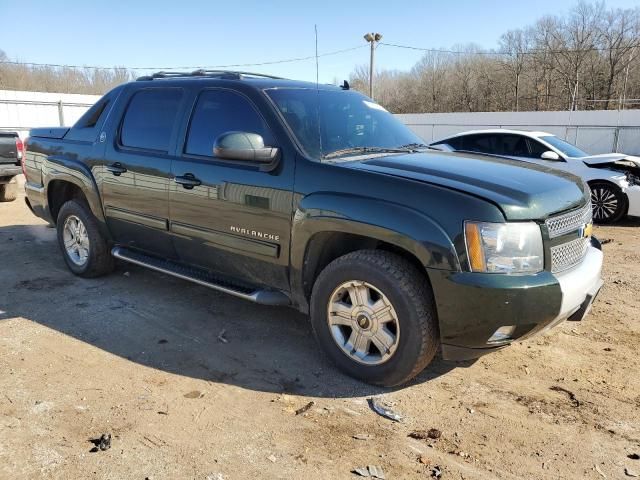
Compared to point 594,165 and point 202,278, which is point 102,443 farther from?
point 594,165

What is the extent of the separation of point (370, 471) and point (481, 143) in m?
8.34

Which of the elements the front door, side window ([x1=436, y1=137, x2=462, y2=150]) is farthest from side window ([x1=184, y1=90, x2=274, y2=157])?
side window ([x1=436, y1=137, x2=462, y2=150])

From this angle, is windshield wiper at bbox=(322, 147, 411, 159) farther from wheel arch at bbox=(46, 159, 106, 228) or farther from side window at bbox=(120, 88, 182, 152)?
wheel arch at bbox=(46, 159, 106, 228)

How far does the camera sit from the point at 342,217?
3357mm

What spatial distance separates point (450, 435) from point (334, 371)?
3.17 ft

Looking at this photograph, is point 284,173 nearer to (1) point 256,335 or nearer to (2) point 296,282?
A: (2) point 296,282

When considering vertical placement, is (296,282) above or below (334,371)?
above

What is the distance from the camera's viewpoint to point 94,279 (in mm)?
5605

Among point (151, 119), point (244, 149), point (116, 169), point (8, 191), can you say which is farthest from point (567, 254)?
point (8, 191)

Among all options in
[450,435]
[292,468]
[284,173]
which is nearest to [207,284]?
[284,173]

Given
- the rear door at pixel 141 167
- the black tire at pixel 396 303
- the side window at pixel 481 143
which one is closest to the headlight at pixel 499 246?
the black tire at pixel 396 303

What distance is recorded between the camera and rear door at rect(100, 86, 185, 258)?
4516mm

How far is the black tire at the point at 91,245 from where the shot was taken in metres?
5.39

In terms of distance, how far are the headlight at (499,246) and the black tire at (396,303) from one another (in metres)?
0.40
